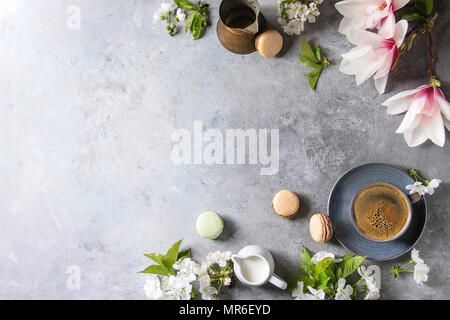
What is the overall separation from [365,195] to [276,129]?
1.28 feet

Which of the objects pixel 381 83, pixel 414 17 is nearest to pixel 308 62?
pixel 381 83

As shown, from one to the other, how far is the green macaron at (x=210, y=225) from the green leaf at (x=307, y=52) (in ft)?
2.18

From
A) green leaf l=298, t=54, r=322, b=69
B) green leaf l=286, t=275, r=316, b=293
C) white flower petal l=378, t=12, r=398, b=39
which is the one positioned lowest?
green leaf l=286, t=275, r=316, b=293

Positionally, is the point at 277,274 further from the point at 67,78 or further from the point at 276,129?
the point at 67,78

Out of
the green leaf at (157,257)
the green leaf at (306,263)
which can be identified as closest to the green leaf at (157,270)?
the green leaf at (157,257)

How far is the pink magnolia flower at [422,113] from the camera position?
133 cm

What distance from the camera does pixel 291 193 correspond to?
144 cm

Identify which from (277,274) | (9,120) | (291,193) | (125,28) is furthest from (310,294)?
(9,120)

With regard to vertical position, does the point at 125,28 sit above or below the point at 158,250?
above

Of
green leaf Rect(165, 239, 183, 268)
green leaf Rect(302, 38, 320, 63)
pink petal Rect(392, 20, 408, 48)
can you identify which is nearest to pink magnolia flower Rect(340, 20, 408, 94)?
pink petal Rect(392, 20, 408, 48)

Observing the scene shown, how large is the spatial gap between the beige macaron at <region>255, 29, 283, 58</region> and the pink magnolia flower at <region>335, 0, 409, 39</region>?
211 mm

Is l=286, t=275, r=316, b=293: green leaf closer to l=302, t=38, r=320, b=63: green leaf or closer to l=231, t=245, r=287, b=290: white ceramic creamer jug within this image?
l=231, t=245, r=287, b=290: white ceramic creamer jug

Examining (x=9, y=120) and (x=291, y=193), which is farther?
(x=9, y=120)

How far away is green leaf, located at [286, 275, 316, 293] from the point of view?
1.40 meters
